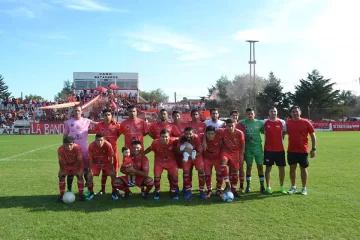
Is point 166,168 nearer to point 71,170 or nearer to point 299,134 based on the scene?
point 71,170

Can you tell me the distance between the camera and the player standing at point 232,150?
6.45m

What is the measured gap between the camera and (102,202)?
6070 millimetres

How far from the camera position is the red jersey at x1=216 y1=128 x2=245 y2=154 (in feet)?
21.4

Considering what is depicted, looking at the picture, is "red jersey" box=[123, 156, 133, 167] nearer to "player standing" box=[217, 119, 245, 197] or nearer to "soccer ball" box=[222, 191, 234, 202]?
"player standing" box=[217, 119, 245, 197]

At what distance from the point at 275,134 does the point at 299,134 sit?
48 cm

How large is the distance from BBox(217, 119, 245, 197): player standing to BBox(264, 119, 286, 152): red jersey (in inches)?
27.3

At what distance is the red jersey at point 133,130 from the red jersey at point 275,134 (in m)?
2.69

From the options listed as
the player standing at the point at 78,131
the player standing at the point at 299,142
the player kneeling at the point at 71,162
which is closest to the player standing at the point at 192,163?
the player standing at the point at 299,142

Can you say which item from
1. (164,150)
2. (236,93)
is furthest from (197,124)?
(236,93)

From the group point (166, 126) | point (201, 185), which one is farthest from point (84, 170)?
point (201, 185)

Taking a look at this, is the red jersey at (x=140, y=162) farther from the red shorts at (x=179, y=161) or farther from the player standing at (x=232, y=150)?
the player standing at (x=232, y=150)

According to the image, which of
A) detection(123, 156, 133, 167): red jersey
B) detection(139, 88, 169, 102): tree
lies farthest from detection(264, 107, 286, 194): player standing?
detection(139, 88, 169, 102): tree

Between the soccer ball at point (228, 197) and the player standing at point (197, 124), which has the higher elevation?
the player standing at point (197, 124)

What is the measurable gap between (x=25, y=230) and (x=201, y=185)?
324cm
